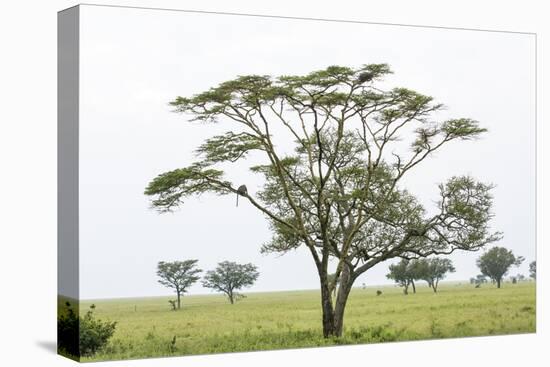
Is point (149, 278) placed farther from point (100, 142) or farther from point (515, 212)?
point (515, 212)

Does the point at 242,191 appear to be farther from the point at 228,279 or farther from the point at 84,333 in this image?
the point at 84,333

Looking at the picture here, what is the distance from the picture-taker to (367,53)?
17.1m

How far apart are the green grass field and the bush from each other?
0.09 m

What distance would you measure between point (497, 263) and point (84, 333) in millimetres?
6983

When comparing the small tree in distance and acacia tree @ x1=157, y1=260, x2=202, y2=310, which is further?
the small tree in distance

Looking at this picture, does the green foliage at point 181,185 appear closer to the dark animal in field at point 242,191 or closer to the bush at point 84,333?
the dark animal in field at point 242,191

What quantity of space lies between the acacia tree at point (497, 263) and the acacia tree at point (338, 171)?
37cm

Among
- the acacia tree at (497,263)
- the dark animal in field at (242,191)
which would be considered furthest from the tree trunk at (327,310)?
the acacia tree at (497,263)

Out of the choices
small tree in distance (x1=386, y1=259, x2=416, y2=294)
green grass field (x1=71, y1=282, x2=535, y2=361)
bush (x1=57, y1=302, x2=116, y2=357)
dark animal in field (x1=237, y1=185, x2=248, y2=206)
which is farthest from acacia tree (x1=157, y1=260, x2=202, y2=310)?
small tree in distance (x1=386, y1=259, x2=416, y2=294)

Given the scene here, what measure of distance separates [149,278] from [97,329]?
3.49 feet

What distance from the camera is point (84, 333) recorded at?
14.9 m

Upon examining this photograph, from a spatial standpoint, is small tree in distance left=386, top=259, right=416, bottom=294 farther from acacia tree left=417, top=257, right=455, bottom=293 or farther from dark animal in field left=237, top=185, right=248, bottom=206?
dark animal in field left=237, top=185, right=248, bottom=206

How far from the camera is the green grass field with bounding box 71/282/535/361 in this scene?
50.5ft

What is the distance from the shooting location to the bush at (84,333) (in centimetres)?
1485
